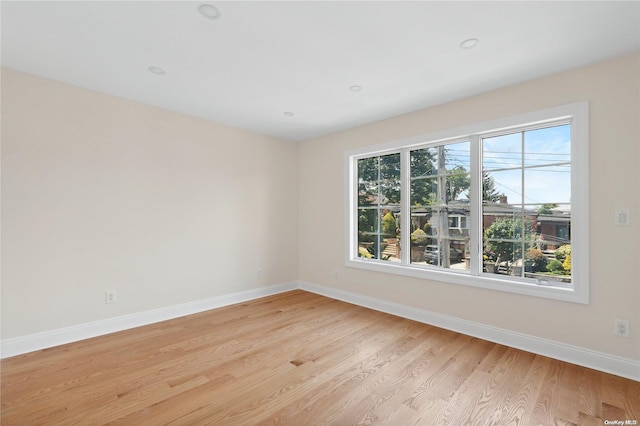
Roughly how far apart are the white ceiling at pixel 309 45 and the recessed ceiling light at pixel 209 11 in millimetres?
53

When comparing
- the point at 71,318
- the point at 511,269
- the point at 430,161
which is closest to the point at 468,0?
the point at 430,161

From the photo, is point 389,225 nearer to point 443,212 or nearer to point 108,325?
point 443,212

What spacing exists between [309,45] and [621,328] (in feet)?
11.1

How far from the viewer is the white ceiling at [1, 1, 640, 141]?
73.5 inches

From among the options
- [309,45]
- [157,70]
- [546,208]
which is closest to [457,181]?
[546,208]

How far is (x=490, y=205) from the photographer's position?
3.15m

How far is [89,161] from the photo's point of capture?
10.0 ft

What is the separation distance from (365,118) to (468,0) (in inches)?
85.8

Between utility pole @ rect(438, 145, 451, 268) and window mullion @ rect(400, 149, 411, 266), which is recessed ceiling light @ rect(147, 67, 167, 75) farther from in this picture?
utility pole @ rect(438, 145, 451, 268)

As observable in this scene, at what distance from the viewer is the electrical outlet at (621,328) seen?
2.31 m

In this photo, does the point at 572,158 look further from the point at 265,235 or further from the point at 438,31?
the point at 265,235

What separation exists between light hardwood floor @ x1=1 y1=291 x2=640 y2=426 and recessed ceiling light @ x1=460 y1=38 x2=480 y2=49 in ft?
8.58

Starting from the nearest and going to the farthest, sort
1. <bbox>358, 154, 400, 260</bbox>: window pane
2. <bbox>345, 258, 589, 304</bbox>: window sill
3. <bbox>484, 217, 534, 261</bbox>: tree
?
<bbox>345, 258, 589, 304</bbox>: window sill, <bbox>484, 217, 534, 261</bbox>: tree, <bbox>358, 154, 400, 260</bbox>: window pane

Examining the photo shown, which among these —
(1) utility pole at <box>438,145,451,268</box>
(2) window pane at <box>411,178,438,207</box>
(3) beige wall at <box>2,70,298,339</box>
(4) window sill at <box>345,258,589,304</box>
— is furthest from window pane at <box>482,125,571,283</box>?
(3) beige wall at <box>2,70,298,339</box>
